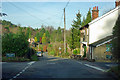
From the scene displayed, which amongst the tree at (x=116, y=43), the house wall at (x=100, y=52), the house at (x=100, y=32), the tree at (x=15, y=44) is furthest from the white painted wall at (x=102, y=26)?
the tree at (x=116, y=43)

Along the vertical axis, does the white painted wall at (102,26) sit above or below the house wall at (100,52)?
above

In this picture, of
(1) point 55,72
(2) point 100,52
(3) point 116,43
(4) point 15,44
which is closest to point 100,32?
(2) point 100,52

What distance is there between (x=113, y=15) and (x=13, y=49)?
18.1m

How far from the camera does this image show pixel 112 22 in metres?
33.3

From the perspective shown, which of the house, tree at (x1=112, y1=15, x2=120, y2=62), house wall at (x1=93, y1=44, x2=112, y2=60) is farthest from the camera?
the house

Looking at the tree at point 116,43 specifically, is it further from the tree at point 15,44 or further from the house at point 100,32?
the tree at point 15,44

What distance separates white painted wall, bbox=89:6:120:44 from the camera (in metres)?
33.1

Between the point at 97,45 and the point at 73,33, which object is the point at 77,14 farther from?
the point at 97,45

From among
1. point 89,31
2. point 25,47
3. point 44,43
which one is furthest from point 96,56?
point 44,43

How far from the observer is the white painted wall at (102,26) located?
1302 inches

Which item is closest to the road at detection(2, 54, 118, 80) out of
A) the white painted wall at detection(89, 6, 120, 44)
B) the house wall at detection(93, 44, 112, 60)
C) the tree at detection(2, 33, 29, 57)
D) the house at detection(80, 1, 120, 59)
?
the tree at detection(2, 33, 29, 57)

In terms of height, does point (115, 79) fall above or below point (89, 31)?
below

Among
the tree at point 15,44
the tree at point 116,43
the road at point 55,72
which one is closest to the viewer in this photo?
the road at point 55,72

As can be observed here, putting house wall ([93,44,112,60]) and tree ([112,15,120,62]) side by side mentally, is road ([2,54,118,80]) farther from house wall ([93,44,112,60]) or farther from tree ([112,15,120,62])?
house wall ([93,44,112,60])
